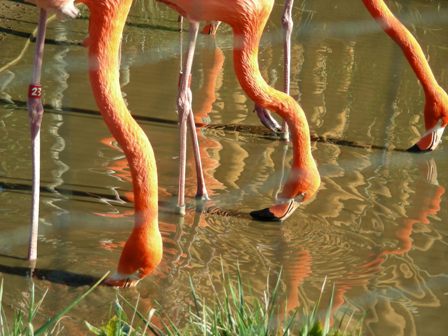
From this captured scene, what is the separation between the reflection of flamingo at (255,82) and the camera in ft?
12.5

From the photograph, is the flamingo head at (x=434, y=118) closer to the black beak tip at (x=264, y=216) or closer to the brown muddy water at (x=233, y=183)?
the brown muddy water at (x=233, y=183)

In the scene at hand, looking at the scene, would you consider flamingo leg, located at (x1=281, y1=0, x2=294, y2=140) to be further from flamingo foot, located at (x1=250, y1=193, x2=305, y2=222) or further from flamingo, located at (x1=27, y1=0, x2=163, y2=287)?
flamingo, located at (x1=27, y1=0, x2=163, y2=287)

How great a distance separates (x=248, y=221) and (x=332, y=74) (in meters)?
2.53

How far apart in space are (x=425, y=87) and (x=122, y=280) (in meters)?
2.46

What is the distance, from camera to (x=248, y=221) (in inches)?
160

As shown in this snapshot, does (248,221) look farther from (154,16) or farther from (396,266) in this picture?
(154,16)

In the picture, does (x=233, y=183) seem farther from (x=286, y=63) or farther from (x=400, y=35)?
(x=400, y=35)

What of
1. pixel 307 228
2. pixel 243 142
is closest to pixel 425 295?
pixel 307 228

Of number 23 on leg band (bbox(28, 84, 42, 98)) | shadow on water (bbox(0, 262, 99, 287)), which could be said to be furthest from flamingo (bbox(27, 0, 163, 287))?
number 23 on leg band (bbox(28, 84, 42, 98))

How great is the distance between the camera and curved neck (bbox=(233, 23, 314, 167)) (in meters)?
3.87

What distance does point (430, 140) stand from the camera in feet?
16.7

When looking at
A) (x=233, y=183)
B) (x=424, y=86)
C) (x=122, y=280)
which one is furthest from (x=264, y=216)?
(x=424, y=86)

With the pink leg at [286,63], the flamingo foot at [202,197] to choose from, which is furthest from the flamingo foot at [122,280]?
the pink leg at [286,63]

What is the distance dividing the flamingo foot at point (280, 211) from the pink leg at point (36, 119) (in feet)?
3.43
